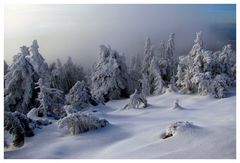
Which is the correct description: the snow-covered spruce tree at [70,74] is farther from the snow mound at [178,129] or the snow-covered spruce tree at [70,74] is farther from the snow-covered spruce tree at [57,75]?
the snow mound at [178,129]

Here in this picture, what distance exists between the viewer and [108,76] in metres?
32.4

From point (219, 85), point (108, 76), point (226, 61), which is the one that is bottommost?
point (219, 85)

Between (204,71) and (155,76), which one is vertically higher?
(204,71)

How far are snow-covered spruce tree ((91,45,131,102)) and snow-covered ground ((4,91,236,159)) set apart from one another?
1374 cm

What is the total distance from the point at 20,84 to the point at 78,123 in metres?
9.89

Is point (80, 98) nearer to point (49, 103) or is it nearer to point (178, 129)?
point (49, 103)

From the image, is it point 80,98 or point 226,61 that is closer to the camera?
point 80,98

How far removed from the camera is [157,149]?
1171cm

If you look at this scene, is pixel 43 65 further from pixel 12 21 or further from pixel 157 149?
pixel 157 149

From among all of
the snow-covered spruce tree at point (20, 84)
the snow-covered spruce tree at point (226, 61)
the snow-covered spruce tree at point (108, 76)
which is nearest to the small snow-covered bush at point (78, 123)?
the snow-covered spruce tree at point (20, 84)

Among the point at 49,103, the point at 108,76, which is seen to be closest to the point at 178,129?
the point at 49,103

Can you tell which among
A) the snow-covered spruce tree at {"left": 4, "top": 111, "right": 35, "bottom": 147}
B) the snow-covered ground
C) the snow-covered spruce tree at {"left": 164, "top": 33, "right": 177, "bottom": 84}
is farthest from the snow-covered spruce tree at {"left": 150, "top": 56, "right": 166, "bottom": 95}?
the snow-covered spruce tree at {"left": 4, "top": 111, "right": 35, "bottom": 147}

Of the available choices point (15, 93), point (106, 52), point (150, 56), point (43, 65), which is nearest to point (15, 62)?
point (15, 93)

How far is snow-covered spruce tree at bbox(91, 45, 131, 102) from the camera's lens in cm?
3167
